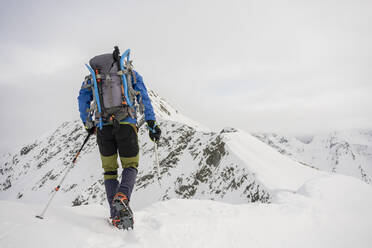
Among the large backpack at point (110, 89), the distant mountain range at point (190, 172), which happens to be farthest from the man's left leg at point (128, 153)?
the distant mountain range at point (190, 172)

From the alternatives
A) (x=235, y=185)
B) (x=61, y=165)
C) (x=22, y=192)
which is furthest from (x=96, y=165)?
(x=235, y=185)

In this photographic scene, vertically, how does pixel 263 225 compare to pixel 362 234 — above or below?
above

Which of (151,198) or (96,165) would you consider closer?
(151,198)

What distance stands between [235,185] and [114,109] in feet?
63.2

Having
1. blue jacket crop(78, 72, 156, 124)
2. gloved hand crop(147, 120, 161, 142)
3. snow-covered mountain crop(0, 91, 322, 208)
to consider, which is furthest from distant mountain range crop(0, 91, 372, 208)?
blue jacket crop(78, 72, 156, 124)

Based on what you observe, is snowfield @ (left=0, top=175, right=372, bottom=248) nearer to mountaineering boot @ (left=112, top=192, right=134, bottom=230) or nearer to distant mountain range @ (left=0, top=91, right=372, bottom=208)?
mountaineering boot @ (left=112, top=192, right=134, bottom=230)

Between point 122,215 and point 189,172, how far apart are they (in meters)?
27.8

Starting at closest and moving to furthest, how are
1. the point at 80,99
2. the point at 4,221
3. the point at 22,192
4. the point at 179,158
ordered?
the point at 4,221, the point at 80,99, the point at 179,158, the point at 22,192

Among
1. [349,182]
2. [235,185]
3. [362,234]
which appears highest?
[362,234]

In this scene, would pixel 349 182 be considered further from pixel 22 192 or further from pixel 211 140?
pixel 22 192

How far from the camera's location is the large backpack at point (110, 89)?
12.1 ft

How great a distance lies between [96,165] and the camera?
46.6 metres

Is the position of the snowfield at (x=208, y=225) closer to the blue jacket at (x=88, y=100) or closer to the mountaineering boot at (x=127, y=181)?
the mountaineering boot at (x=127, y=181)

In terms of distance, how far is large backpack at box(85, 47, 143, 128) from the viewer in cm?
370
